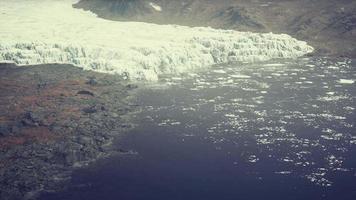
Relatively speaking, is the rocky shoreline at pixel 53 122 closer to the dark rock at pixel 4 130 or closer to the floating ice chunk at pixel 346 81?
the dark rock at pixel 4 130

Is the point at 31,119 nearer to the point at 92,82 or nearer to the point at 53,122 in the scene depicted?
the point at 53,122

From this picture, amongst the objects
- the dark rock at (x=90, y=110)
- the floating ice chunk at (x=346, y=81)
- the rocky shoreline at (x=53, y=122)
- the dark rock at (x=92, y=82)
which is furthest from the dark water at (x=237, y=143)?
the dark rock at (x=92, y=82)

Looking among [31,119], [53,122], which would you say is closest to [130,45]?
[53,122]

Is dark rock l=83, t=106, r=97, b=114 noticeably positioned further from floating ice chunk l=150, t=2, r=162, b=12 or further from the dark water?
floating ice chunk l=150, t=2, r=162, b=12

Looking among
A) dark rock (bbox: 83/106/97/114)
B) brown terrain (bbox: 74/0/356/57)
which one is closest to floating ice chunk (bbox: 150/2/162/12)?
brown terrain (bbox: 74/0/356/57)

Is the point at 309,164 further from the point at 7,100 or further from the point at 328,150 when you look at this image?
the point at 7,100
